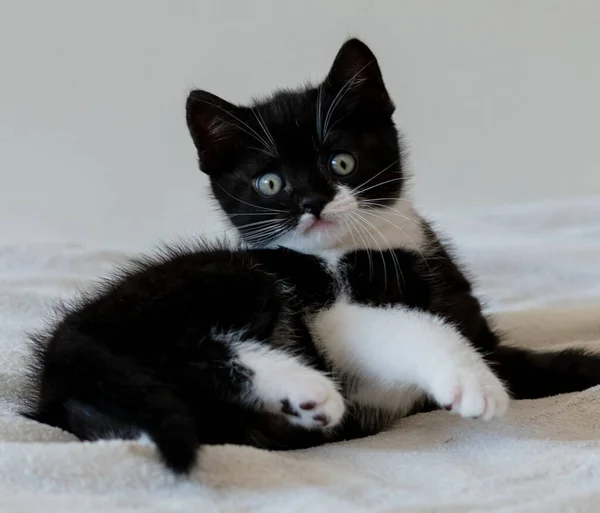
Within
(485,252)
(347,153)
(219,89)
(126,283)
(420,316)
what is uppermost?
(219,89)

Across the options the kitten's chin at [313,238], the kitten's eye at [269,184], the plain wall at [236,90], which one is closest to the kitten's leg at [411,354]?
the kitten's chin at [313,238]

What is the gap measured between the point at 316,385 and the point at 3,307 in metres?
1.10

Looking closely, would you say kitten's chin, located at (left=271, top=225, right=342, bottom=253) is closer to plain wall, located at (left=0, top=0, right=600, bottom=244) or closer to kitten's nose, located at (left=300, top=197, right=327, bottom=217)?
kitten's nose, located at (left=300, top=197, right=327, bottom=217)

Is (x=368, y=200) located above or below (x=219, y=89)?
below

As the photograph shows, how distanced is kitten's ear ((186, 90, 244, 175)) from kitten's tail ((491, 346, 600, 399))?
0.58 metres

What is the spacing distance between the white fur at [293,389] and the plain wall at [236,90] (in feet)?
4.67

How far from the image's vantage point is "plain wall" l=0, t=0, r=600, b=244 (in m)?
2.40

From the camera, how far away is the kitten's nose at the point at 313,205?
1.12 meters

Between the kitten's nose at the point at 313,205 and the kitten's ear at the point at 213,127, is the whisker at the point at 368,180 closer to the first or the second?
the kitten's nose at the point at 313,205

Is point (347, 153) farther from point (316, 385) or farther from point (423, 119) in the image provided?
point (423, 119)

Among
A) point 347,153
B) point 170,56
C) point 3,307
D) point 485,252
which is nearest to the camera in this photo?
point 347,153

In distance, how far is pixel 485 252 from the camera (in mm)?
2113

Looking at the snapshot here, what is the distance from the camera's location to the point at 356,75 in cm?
126

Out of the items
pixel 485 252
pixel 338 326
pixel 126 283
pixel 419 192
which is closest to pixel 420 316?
pixel 338 326
